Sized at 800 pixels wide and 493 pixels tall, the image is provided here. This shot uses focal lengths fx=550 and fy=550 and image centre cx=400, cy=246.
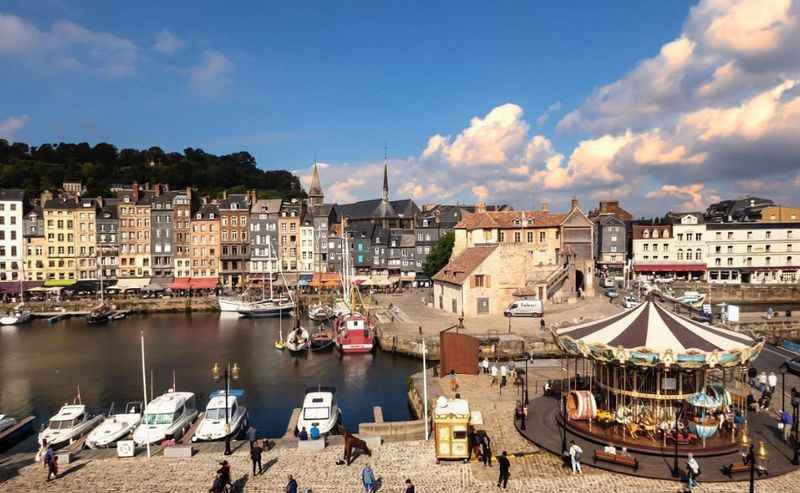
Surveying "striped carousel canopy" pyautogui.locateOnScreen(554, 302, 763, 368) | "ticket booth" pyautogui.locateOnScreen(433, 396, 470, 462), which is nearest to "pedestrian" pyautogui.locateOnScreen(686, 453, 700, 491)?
"striped carousel canopy" pyautogui.locateOnScreen(554, 302, 763, 368)

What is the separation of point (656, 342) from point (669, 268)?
73784 mm

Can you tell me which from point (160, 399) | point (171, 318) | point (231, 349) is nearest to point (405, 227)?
point (171, 318)

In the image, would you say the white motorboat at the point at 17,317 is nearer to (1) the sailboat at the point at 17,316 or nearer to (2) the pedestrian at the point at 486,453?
(1) the sailboat at the point at 17,316

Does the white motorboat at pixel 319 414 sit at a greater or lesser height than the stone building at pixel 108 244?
lesser

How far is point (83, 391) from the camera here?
1373 inches

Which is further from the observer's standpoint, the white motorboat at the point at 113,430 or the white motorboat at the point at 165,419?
the white motorboat at the point at 113,430

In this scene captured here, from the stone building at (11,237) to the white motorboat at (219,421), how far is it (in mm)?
70612

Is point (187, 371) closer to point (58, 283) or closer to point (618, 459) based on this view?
point (618, 459)

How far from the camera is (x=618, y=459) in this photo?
59.3 feet

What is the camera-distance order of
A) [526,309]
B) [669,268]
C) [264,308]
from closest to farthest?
[526,309] < [264,308] < [669,268]

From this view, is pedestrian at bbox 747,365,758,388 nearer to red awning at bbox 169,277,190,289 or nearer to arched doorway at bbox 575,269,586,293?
arched doorway at bbox 575,269,586,293

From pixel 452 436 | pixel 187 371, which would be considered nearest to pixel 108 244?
pixel 187 371

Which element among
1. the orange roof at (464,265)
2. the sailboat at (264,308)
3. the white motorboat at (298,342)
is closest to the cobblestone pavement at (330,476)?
the white motorboat at (298,342)

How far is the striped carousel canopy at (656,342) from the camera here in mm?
19250
